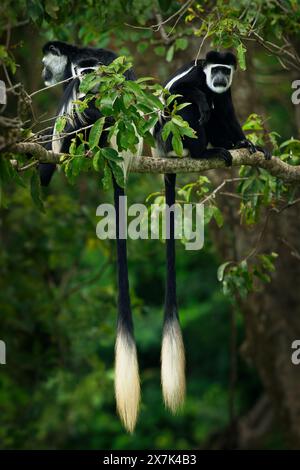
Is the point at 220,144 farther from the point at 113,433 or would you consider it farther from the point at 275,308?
the point at 113,433

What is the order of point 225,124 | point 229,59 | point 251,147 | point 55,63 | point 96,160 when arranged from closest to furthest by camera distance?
point 96,160 < point 251,147 < point 229,59 < point 225,124 < point 55,63

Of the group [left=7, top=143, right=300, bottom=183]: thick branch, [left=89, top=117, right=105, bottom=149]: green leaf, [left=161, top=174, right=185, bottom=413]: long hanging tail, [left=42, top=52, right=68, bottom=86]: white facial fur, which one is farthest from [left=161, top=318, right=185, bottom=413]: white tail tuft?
[left=42, top=52, right=68, bottom=86]: white facial fur

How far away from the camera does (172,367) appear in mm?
2869

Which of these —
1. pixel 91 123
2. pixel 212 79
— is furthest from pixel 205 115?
pixel 91 123

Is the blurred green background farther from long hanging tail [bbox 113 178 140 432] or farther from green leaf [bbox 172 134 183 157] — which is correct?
green leaf [bbox 172 134 183 157]

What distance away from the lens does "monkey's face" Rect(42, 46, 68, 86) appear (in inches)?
148

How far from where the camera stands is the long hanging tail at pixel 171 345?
2.76 metres

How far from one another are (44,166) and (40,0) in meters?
0.85

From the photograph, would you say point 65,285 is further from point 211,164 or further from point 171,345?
point 211,164

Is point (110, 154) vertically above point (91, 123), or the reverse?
point (91, 123)

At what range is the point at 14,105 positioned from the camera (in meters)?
5.40

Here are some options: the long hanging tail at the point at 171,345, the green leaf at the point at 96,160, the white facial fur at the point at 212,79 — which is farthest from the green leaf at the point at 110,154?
the white facial fur at the point at 212,79

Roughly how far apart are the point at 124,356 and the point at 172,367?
6.7 inches
